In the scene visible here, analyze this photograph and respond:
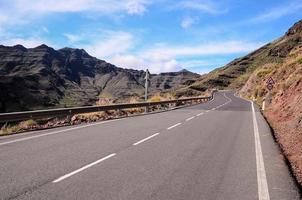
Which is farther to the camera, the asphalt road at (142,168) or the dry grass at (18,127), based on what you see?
the dry grass at (18,127)

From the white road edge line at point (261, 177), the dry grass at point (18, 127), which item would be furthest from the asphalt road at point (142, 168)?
the dry grass at point (18, 127)

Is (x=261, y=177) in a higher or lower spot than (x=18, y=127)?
higher

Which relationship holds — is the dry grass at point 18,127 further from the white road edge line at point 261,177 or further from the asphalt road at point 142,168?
the white road edge line at point 261,177

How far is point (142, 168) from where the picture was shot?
8.17 metres

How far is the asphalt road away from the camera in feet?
20.8

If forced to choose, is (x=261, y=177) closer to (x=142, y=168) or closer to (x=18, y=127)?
(x=142, y=168)

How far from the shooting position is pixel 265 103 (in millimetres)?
35156

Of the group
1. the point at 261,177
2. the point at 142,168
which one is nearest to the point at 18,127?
the point at 142,168

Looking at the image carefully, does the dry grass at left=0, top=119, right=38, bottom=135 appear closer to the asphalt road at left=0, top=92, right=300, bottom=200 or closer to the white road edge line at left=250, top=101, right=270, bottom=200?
the asphalt road at left=0, top=92, right=300, bottom=200

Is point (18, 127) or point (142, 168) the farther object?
point (18, 127)

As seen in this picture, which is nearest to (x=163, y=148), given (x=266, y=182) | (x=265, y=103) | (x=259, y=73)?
(x=266, y=182)

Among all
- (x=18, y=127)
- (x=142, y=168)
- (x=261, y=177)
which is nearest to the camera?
(x=261, y=177)

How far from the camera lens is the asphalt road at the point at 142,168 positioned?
6332 mm

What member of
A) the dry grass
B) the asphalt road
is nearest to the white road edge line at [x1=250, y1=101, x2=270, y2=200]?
the asphalt road
